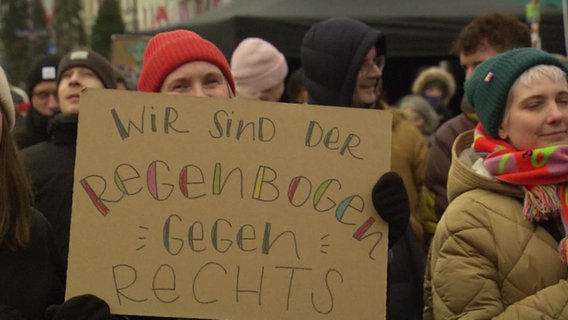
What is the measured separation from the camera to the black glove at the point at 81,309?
2504mm

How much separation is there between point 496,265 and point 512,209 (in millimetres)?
174

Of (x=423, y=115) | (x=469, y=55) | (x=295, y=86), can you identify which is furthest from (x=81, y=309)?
(x=423, y=115)

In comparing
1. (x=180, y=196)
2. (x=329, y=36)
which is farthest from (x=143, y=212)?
(x=329, y=36)

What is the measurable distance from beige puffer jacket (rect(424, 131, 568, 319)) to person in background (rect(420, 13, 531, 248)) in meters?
1.59

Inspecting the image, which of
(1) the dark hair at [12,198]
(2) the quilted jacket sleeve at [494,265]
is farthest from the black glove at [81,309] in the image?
(2) the quilted jacket sleeve at [494,265]

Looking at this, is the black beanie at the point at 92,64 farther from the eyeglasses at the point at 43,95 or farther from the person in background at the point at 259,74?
the eyeglasses at the point at 43,95

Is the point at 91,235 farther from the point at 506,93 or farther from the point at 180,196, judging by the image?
the point at 506,93

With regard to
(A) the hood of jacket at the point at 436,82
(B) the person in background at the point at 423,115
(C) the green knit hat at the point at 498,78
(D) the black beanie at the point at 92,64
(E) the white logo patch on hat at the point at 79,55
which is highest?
(C) the green knit hat at the point at 498,78

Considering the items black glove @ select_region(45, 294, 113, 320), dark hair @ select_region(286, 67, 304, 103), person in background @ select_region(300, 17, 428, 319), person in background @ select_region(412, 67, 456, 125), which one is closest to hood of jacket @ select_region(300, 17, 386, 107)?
person in background @ select_region(300, 17, 428, 319)

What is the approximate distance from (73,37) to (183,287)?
57.2m

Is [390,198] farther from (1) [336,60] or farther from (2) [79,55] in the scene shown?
(2) [79,55]

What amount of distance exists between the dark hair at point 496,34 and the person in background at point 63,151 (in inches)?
69.2

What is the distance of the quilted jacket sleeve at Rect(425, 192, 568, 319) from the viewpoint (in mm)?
2834

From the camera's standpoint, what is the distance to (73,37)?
191 ft
